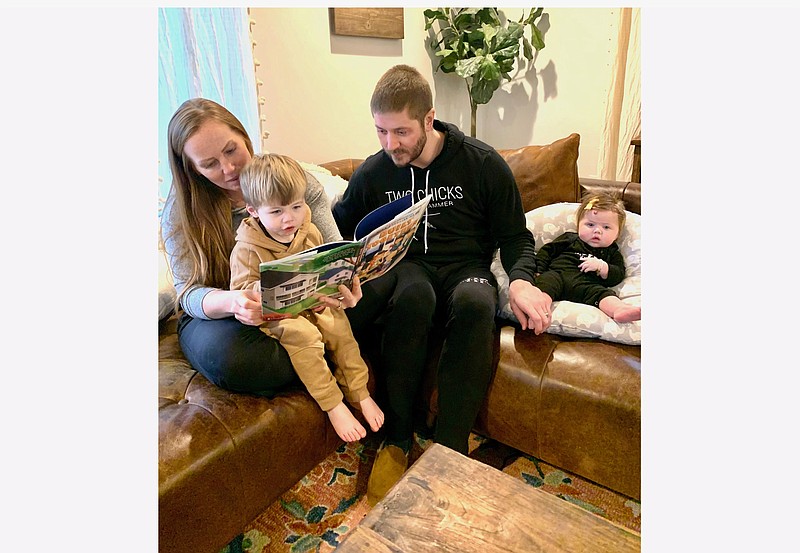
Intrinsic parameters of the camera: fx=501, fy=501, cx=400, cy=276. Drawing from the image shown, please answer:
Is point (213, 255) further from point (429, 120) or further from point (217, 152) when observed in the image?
point (429, 120)

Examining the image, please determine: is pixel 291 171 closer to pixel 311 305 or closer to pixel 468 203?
pixel 311 305

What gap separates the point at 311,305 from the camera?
1.04m

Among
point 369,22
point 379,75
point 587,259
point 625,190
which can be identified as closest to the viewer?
point 587,259

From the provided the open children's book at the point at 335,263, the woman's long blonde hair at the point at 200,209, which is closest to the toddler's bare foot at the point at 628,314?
the open children's book at the point at 335,263

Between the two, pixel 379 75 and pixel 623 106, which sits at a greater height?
pixel 379 75

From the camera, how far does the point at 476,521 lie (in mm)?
625

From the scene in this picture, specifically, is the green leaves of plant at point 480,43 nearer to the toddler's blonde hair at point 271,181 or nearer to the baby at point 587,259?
the baby at point 587,259

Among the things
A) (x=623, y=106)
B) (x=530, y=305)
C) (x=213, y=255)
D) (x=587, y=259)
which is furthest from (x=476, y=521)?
(x=623, y=106)

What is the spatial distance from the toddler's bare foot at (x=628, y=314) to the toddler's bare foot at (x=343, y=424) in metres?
0.66

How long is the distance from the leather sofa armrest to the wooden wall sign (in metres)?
1.17

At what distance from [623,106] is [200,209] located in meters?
2.13

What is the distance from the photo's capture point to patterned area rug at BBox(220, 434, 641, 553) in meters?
1.11

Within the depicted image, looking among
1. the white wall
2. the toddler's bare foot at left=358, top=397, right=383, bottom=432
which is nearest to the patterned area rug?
the toddler's bare foot at left=358, top=397, right=383, bottom=432

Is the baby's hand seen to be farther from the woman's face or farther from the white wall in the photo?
the white wall
